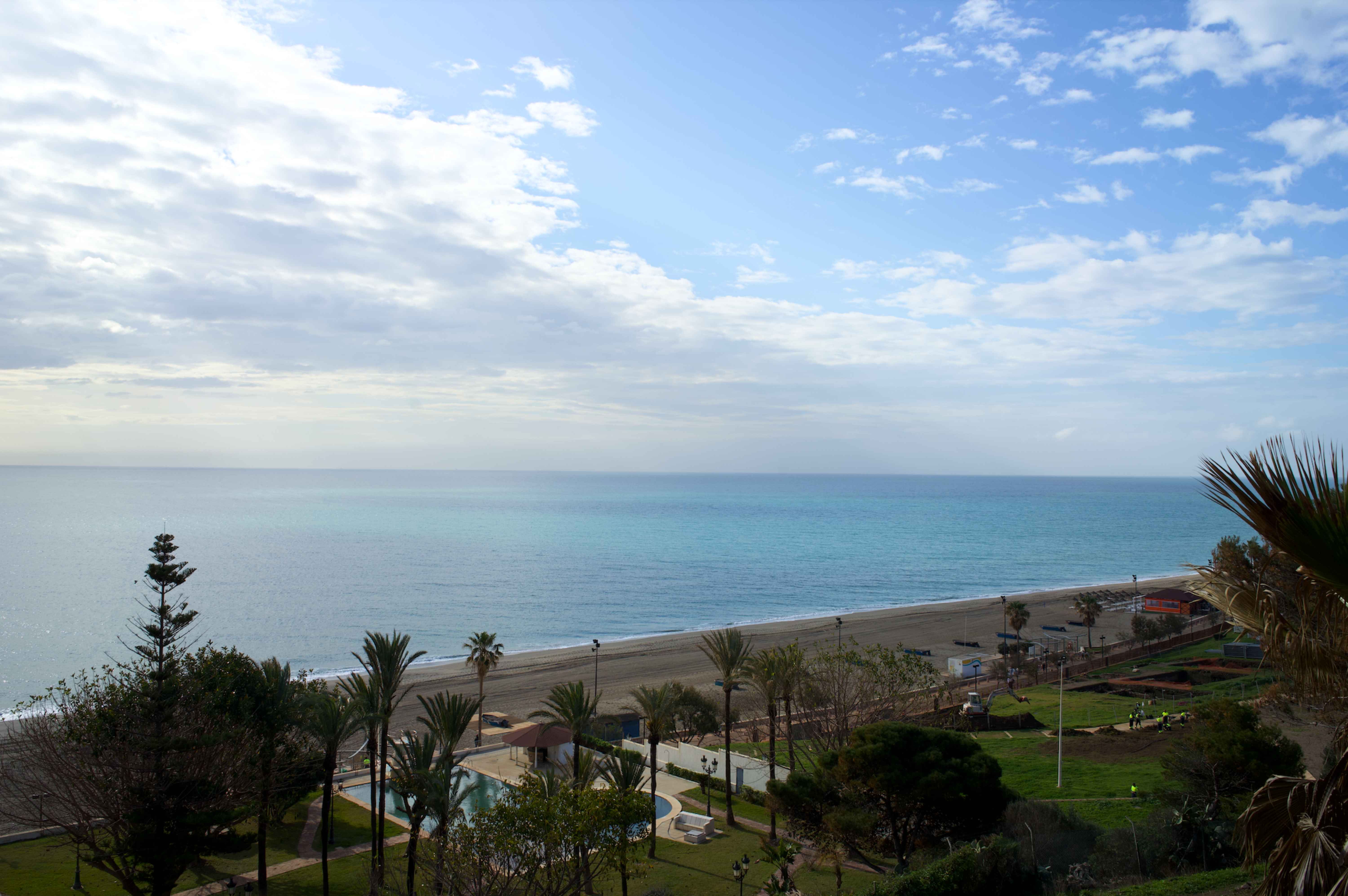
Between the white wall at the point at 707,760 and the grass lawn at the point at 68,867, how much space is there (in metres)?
12.2

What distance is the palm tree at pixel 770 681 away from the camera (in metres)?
27.6

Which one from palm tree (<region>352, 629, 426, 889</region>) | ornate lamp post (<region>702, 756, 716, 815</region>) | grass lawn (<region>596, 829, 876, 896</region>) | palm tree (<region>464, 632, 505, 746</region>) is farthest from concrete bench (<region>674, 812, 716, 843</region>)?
palm tree (<region>464, 632, 505, 746</region>)

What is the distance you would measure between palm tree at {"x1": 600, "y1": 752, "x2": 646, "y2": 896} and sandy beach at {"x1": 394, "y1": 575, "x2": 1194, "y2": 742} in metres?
18.1

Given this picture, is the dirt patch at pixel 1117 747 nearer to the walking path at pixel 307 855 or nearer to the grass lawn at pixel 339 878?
the grass lawn at pixel 339 878

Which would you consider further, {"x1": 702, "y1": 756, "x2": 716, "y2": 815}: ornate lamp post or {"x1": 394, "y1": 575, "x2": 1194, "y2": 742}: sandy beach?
{"x1": 394, "y1": 575, "x2": 1194, "y2": 742}: sandy beach

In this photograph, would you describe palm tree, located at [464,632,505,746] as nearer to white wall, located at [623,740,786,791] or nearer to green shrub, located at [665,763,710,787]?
white wall, located at [623,740,786,791]

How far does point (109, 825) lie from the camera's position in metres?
19.2

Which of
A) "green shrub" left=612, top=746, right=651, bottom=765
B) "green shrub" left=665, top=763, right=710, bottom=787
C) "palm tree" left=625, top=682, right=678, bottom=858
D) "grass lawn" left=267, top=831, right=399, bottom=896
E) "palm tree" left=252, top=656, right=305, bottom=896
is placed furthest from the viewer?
"green shrub" left=665, top=763, right=710, bottom=787

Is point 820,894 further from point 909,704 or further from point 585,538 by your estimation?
point 585,538

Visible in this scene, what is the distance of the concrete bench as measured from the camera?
25391 mm

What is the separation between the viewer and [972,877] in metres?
16.6

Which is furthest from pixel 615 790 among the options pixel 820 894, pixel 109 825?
pixel 109 825

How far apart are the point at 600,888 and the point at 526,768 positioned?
934 centimetres

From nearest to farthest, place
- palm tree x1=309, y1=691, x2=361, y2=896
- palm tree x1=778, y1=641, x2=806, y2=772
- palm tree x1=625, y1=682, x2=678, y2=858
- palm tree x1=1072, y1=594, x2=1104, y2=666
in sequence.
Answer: palm tree x1=309, y1=691, x2=361, y2=896 < palm tree x1=625, y1=682, x2=678, y2=858 < palm tree x1=778, y1=641, x2=806, y2=772 < palm tree x1=1072, y1=594, x2=1104, y2=666
